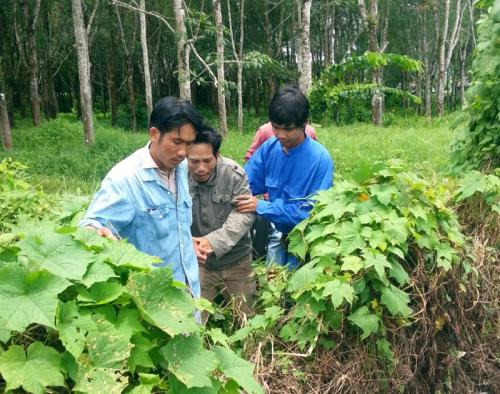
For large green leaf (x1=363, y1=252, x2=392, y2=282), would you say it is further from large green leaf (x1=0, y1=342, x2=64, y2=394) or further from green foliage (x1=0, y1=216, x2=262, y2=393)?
large green leaf (x1=0, y1=342, x2=64, y2=394)

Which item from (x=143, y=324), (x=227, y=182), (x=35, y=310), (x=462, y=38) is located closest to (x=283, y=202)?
(x=227, y=182)

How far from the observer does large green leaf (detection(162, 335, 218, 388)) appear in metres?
1.48

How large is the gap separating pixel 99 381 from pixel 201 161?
1946 millimetres

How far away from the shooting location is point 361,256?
2830 millimetres

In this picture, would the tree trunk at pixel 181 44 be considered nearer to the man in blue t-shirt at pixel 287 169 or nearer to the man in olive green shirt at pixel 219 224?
the man in blue t-shirt at pixel 287 169

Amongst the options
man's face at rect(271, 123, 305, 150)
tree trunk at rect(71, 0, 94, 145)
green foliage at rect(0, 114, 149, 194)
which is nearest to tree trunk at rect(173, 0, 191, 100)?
green foliage at rect(0, 114, 149, 194)

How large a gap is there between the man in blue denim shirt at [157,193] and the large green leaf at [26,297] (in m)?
0.97

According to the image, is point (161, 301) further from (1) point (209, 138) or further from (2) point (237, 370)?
(1) point (209, 138)

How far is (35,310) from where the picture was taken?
133 centimetres

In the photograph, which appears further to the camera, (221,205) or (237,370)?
(221,205)

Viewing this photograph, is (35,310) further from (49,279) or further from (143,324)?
(143,324)

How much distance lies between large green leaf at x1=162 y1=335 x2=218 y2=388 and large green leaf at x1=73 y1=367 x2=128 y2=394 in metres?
0.17

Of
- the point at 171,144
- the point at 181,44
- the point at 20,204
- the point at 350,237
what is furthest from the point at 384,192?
the point at 181,44

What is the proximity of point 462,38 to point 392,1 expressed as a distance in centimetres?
618
